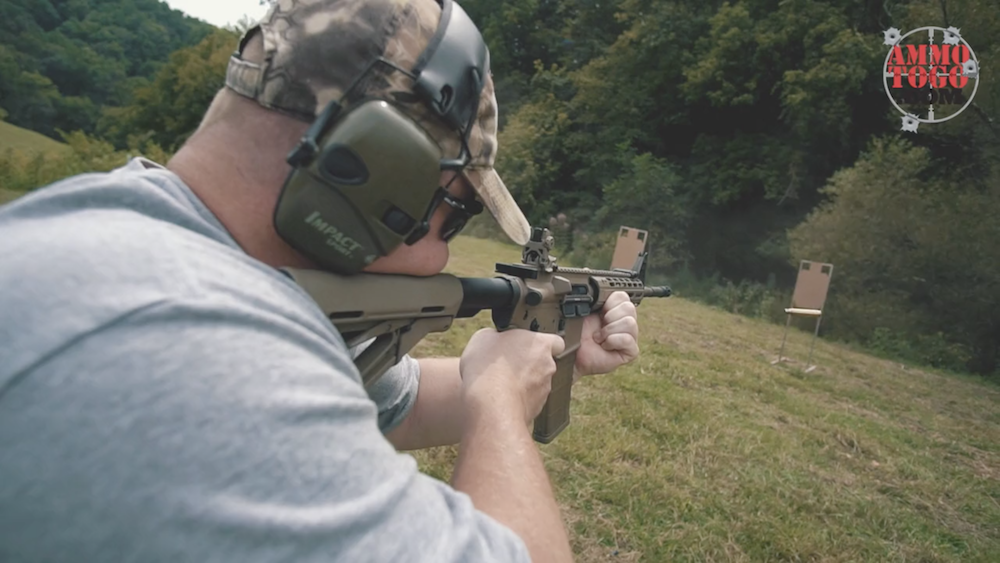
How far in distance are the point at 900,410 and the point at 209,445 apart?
7.48 metres

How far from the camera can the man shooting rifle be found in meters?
0.58

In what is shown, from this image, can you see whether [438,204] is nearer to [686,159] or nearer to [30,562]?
[30,562]

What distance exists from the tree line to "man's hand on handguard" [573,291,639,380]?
11.8 m

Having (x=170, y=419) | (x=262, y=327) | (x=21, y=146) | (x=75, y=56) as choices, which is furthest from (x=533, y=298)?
(x=75, y=56)

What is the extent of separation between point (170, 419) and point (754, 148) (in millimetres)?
22052

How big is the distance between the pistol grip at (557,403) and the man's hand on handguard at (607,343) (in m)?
0.08

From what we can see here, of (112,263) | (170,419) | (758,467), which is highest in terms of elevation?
(112,263)

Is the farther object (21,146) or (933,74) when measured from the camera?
(21,146)

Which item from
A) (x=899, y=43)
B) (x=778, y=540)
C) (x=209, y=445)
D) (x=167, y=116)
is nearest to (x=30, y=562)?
(x=209, y=445)

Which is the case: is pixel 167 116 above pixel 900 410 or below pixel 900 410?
above

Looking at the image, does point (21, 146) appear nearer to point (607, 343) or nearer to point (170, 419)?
point (607, 343)

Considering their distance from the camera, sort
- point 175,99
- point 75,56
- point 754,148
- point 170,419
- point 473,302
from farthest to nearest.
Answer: point 75,56 → point 175,99 → point 754,148 → point 473,302 → point 170,419

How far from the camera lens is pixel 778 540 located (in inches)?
112

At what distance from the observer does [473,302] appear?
5.19 ft
